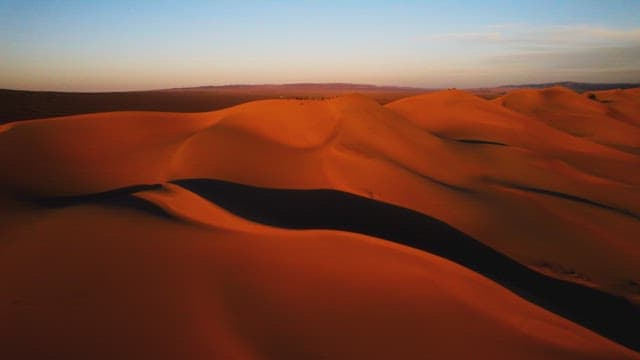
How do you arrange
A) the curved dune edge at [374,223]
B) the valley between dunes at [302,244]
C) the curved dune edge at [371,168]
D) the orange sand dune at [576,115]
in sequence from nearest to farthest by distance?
the valley between dunes at [302,244] < the curved dune edge at [374,223] < the curved dune edge at [371,168] < the orange sand dune at [576,115]

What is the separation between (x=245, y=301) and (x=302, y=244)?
1482 mm

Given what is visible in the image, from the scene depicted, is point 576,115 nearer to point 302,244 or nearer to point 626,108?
point 626,108

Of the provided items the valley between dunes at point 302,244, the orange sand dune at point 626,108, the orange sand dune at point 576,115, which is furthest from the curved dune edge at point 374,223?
the orange sand dune at point 626,108

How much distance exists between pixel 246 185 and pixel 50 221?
4863 mm

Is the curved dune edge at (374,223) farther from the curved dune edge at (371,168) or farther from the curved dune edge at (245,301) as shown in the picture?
the curved dune edge at (245,301)

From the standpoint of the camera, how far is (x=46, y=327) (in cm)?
352

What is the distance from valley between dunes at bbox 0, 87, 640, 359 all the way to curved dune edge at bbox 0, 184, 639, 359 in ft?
0.07

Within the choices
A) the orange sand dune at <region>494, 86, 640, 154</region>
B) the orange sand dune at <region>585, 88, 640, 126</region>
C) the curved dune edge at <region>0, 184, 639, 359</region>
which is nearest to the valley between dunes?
the curved dune edge at <region>0, 184, 639, 359</region>

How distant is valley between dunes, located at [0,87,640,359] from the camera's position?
369 cm

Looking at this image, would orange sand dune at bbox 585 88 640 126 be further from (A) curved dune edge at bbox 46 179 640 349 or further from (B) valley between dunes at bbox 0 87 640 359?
(A) curved dune edge at bbox 46 179 640 349

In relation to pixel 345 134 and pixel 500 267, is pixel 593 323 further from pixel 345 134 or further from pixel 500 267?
pixel 345 134

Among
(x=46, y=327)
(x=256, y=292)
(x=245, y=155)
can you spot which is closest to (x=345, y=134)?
(x=245, y=155)

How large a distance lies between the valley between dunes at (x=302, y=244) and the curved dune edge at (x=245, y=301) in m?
0.02

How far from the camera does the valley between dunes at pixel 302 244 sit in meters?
3.69
